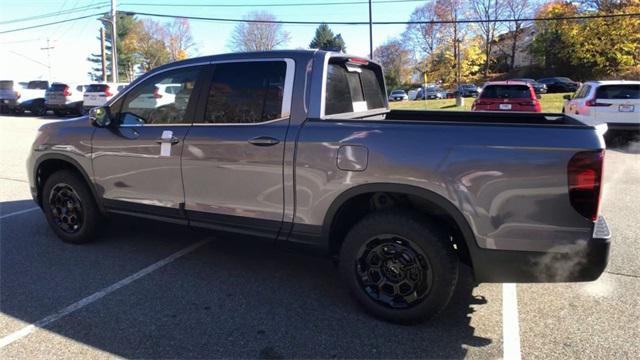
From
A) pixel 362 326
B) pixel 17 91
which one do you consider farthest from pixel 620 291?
pixel 17 91

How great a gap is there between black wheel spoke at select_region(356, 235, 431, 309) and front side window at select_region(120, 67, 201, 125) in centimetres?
189

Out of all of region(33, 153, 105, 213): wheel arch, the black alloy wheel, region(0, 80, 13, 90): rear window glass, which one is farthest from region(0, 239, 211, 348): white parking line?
region(0, 80, 13, 90): rear window glass

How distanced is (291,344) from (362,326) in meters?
0.52

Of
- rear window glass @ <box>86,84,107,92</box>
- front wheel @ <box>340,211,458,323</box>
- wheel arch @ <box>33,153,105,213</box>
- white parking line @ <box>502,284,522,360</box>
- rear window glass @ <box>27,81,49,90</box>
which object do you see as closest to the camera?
white parking line @ <box>502,284,522,360</box>

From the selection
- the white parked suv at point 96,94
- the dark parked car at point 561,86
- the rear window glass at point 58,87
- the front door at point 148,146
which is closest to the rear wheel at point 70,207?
the front door at point 148,146

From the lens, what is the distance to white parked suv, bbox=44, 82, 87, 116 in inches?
965

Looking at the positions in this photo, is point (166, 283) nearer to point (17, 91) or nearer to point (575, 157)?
point (575, 157)

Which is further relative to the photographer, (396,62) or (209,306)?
(396,62)

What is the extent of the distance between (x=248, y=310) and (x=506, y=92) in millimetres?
12365

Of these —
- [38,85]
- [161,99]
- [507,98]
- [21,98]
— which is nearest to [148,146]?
[161,99]

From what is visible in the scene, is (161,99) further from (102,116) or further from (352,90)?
(352,90)

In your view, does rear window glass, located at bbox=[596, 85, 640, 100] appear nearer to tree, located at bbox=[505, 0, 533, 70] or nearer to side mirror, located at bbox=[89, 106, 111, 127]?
side mirror, located at bbox=[89, 106, 111, 127]

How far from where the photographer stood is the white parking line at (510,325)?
305 cm

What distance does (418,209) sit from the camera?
3.38 meters
